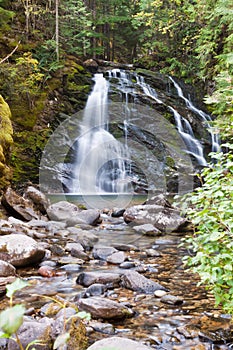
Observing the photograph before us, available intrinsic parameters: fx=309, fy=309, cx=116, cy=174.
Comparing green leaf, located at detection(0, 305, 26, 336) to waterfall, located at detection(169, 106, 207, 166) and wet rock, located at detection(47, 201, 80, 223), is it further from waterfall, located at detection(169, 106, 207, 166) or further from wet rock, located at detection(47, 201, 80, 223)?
waterfall, located at detection(169, 106, 207, 166)

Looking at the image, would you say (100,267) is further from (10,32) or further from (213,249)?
(10,32)

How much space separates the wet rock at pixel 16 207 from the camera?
7277mm

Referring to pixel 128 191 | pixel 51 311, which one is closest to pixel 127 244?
pixel 51 311

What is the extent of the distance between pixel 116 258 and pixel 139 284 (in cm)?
113

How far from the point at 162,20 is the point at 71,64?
6.66 meters

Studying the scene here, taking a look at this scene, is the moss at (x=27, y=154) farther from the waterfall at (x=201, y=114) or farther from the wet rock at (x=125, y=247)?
the waterfall at (x=201, y=114)

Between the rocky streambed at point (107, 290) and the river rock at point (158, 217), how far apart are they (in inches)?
1.9

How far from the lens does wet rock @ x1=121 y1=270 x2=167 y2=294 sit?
3.73m

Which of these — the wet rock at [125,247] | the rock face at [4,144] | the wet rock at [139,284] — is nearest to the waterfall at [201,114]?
the rock face at [4,144]

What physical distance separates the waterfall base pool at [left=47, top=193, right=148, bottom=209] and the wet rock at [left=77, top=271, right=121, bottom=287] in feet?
21.3

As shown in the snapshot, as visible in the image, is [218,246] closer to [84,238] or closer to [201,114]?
[84,238]

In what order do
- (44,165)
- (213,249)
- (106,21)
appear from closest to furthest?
(213,249), (44,165), (106,21)

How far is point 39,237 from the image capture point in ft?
19.6

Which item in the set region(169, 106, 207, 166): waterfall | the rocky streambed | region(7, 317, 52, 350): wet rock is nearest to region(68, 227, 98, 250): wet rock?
the rocky streambed
